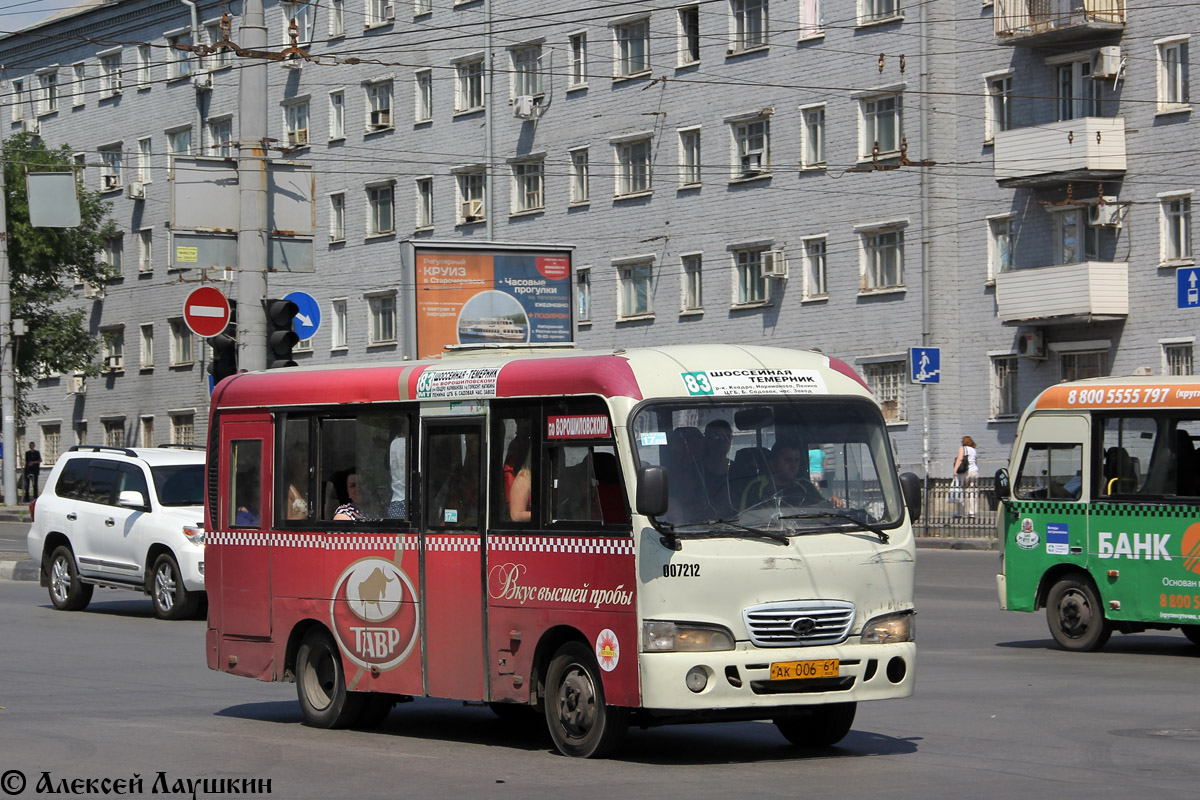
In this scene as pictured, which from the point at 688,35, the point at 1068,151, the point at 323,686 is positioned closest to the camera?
the point at 323,686

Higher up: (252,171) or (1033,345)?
(252,171)

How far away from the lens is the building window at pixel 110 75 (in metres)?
69.9

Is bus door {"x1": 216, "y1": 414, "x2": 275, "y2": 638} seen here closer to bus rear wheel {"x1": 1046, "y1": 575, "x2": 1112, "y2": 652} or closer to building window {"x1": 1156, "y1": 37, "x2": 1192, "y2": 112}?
bus rear wheel {"x1": 1046, "y1": 575, "x2": 1112, "y2": 652}

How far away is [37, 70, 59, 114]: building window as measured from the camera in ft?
241

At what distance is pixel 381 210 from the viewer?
60.5 metres

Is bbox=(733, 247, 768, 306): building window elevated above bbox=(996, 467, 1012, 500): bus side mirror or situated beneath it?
elevated above

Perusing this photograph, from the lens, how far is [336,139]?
201 ft

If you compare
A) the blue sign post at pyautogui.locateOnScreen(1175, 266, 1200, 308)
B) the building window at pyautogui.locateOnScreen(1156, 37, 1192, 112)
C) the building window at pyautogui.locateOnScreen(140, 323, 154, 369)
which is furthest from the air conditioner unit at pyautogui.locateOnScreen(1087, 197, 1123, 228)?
the building window at pyautogui.locateOnScreen(140, 323, 154, 369)

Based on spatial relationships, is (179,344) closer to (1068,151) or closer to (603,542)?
(1068,151)

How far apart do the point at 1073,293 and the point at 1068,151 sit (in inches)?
118

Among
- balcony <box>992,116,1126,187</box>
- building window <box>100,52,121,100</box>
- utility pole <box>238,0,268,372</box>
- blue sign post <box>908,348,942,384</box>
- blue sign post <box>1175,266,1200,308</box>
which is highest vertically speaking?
building window <box>100,52,121,100</box>

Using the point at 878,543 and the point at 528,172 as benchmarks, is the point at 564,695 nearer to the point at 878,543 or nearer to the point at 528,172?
the point at 878,543

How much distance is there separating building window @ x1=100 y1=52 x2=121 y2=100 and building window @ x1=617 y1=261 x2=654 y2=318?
25863 mm

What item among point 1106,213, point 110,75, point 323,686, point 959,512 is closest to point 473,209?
point 110,75
